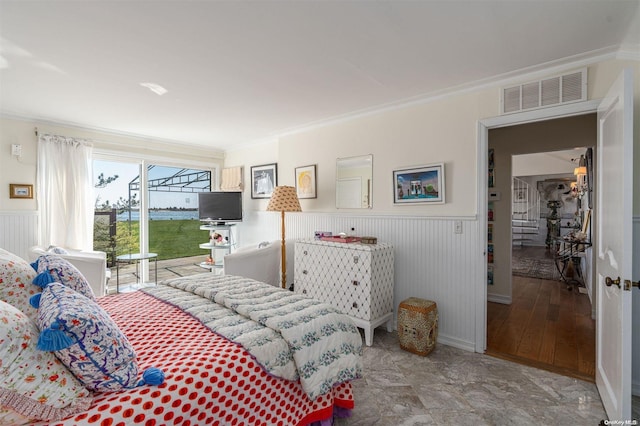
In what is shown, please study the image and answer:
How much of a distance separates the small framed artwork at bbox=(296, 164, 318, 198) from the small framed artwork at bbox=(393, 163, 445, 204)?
1213 millimetres

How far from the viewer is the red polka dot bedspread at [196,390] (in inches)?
43.2

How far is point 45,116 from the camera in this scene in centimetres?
372

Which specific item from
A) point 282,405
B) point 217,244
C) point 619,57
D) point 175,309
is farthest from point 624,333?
point 217,244

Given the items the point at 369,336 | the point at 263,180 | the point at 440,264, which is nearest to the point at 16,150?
the point at 263,180

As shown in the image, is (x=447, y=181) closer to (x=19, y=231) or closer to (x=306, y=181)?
(x=306, y=181)

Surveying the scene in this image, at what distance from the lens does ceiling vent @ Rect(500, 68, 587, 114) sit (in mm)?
2379

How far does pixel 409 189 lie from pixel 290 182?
1867 mm

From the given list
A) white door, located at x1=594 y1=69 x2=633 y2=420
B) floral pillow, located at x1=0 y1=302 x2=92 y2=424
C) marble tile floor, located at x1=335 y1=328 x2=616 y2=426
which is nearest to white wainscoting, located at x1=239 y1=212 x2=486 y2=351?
marble tile floor, located at x1=335 y1=328 x2=616 y2=426

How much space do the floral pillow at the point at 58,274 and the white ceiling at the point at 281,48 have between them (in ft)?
4.63

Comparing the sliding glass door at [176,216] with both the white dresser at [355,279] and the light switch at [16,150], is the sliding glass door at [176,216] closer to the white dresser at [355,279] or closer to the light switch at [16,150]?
the light switch at [16,150]

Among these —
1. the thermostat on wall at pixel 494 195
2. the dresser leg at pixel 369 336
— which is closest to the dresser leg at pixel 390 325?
the dresser leg at pixel 369 336

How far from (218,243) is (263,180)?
4.20 ft

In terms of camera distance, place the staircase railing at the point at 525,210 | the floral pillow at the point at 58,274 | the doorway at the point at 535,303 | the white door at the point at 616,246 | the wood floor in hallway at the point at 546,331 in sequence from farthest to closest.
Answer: the staircase railing at the point at 525,210 → the doorway at the point at 535,303 → the wood floor in hallway at the point at 546,331 → the white door at the point at 616,246 → the floral pillow at the point at 58,274

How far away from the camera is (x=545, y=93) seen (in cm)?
251
